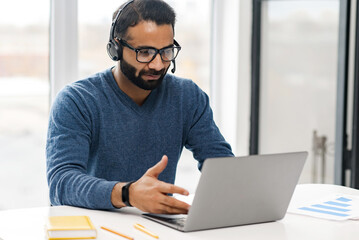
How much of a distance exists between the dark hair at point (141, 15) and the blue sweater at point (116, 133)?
0.62 ft

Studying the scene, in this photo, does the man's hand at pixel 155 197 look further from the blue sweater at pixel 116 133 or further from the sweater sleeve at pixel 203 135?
the sweater sleeve at pixel 203 135

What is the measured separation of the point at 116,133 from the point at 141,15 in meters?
0.39

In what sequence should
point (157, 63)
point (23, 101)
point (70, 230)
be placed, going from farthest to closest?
1. point (23, 101)
2. point (157, 63)
3. point (70, 230)

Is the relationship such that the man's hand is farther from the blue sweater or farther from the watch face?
the blue sweater

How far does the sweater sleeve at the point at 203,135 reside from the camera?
1.93 meters

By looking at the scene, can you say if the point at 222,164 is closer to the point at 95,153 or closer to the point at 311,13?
the point at 95,153

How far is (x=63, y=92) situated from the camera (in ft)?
5.87

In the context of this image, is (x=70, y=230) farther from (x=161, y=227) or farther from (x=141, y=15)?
(x=141, y=15)

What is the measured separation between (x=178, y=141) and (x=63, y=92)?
44cm

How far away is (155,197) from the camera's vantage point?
1.41m

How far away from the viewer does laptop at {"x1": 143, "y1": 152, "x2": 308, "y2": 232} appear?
1.27 m

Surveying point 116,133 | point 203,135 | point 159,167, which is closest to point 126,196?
point 159,167

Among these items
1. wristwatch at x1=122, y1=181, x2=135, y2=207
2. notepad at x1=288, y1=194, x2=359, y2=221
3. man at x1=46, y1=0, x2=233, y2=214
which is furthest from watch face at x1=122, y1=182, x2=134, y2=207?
notepad at x1=288, y1=194, x2=359, y2=221

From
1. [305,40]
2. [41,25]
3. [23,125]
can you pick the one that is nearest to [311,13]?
[305,40]
